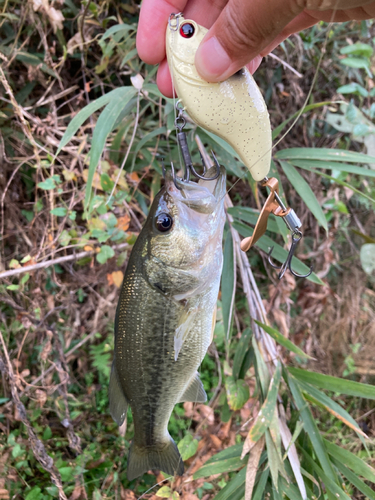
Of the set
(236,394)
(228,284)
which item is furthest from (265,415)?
(228,284)

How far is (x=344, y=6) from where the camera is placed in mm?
769

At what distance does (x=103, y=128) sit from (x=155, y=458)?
4.72 ft

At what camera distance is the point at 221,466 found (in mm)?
1417

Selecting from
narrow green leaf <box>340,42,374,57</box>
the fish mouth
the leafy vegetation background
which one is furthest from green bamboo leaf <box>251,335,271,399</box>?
narrow green leaf <box>340,42,374,57</box>

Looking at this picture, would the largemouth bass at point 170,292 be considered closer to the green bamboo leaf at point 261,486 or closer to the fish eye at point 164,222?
the fish eye at point 164,222

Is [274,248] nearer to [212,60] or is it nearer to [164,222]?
[164,222]

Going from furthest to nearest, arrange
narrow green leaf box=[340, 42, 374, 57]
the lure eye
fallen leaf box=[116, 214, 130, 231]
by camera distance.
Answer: narrow green leaf box=[340, 42, 374, 57]
fallen leaf box=[116, 214, 130, 231]
the lure eye

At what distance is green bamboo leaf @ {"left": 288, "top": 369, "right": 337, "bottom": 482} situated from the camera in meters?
1.34

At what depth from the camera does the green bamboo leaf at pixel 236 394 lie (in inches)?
62.7

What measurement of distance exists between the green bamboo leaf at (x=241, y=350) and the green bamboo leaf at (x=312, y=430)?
278mm

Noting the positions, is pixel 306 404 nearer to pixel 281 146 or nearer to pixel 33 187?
pixel 281 146

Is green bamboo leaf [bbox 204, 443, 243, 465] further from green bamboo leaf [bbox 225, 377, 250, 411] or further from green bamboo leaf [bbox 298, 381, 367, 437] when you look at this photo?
green bamboo leaf [bbox 298, 381, 367, 437]

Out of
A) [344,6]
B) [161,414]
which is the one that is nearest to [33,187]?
[161,414]

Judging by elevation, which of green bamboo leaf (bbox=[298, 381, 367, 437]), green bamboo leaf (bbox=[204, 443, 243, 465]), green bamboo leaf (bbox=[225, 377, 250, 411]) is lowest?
green bamboo leaf (bbox=[204, 443, 243, 465])
